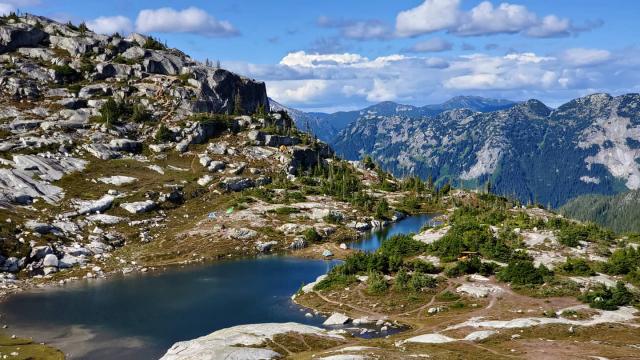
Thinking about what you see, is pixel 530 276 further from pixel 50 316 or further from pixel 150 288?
pixel 50 316

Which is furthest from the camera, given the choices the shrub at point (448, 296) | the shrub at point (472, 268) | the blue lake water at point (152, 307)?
the shrub at point (472, 268)

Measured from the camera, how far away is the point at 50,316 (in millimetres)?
114375

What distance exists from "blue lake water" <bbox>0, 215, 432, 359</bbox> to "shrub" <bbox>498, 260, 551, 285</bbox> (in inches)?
1626

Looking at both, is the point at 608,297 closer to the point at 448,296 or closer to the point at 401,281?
the point at 448,296

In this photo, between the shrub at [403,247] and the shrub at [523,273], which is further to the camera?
the shrub at [403,247]

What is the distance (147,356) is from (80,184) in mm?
116669

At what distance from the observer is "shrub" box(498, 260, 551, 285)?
380ft

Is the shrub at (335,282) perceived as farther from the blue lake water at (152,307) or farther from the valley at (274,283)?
the blue lake water at (152,307)

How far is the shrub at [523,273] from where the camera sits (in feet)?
380

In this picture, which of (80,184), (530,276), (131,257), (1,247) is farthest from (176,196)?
(530,276)

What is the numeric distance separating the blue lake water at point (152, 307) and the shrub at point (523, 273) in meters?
41.3

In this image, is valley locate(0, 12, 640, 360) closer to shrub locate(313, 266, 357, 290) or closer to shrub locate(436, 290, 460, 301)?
shrub locate(436, 290, 460, 301)

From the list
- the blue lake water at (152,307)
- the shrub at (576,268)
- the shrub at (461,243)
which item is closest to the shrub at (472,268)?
the shrub at (461,243)

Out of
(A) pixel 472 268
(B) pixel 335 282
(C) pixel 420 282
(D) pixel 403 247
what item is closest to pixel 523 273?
(A) pixel 472 268
